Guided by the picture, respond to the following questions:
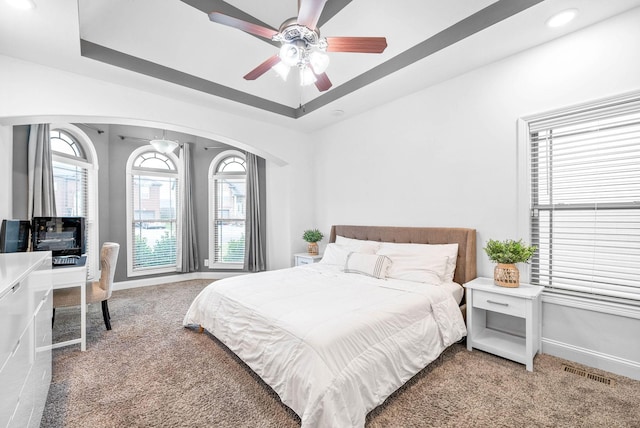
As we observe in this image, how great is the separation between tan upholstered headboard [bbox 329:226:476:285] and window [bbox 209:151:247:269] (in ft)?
8.90

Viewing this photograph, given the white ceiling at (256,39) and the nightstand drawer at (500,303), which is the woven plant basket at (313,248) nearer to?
the white ceiling at (256,39)

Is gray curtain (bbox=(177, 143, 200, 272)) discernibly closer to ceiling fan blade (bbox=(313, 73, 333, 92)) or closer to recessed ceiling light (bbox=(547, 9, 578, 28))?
ceiling fan blade (bbox=(313, 73, 333, 92))

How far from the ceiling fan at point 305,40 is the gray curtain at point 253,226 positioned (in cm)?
333

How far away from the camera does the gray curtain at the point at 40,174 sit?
3436 mm

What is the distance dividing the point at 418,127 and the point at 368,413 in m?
3.06

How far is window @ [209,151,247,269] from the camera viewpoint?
5.65 meters

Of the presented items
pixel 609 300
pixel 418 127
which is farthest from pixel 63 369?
pixel 609 300

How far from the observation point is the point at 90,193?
4590mm

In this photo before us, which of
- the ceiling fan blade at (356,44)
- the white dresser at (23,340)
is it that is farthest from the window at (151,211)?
the ceiling fan blade at (356,44)

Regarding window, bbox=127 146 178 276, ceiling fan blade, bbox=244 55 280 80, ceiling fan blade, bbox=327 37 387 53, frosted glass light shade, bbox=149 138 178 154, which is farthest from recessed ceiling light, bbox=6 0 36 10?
window, bbox=127 146 178 276

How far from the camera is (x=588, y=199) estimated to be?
7.72ft

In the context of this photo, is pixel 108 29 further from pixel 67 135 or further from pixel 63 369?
pixel 63 369

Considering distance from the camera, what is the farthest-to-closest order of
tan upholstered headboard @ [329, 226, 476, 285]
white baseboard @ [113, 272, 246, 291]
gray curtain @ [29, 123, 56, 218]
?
white baseboard @ [113, 272, 246, 291] < gray curtain @ [29, 123, 56, 218] < tan upholstered headboard @ [329, 226, 476, 285]

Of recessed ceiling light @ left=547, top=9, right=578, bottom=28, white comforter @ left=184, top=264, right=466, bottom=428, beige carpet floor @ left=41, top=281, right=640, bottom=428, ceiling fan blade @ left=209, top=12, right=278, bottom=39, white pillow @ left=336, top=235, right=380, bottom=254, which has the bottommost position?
beige carpet floor @ left=41, top=281, right=640, bottom=428
